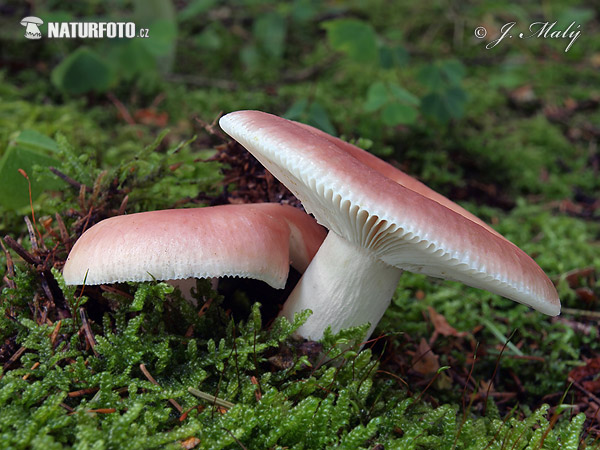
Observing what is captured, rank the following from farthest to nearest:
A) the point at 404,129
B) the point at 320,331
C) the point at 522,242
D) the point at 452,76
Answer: the point at 404,129, the point at 452,76, the point at 522,242, the point at 320,331

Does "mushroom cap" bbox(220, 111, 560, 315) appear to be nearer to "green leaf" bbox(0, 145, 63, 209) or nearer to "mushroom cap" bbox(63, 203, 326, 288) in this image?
"mushroom cap" bbox(63, 203, 326, 288)

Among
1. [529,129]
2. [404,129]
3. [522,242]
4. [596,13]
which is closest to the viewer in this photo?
[522,242]

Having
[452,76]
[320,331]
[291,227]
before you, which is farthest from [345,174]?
[452,76]

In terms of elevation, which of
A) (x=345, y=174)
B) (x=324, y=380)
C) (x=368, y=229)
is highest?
(x=345, y=174)

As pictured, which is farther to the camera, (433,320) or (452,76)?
(452,76)

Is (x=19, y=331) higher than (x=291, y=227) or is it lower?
lower

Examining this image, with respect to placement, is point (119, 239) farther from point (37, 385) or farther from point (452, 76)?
point (452, 76)

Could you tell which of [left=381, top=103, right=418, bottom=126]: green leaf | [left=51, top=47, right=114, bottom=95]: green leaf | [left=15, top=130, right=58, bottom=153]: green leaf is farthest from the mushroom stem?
[left=51, top=47, right=114, bottom=95]: green leaf
